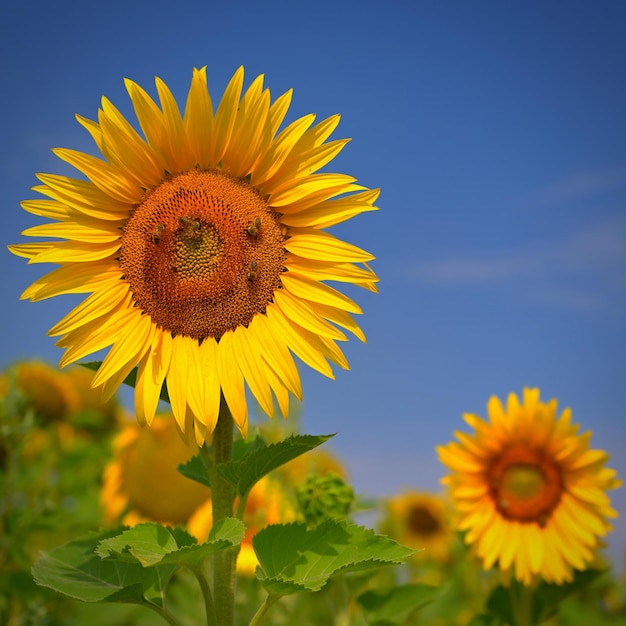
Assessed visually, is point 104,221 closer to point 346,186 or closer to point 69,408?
point 346,186

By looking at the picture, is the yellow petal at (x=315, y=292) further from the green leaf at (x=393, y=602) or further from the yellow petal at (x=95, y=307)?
the green leaf at (x=393, y=602)

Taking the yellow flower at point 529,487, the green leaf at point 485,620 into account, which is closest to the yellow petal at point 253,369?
the green leaf at point 485,620

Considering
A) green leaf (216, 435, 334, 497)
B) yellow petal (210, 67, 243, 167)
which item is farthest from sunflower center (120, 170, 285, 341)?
green leaf (216, 435, 334, 497)

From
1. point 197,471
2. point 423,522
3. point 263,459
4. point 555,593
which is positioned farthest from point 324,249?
point 423,522

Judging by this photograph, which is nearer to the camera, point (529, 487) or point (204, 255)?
point (204, 255)

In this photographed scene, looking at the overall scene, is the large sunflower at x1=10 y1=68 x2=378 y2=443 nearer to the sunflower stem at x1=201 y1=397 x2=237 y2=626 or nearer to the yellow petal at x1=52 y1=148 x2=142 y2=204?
the yellow petal at x1=52 y1=148 x2=142 y2=204

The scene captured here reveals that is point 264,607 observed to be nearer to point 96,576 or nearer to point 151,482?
point 96,576

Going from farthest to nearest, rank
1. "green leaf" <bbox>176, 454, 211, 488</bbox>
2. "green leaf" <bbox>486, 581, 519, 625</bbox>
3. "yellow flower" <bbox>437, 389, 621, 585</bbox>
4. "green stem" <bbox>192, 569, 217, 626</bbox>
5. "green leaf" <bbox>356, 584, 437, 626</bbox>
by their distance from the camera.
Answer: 1. "yellow flower" <bbox>437, 389, 621, 585</bbox>
2. "green leaf" <bbox>486, 581, 519, 625</bbox>
3. "green leaf" <bbox>356, 584, 437, 626</bbox>
4. "green leaf" <bbox>176, 454, 211, 488</bbox>
5. "green stem" <bbox>192, 569, 217, 626</bbox>
